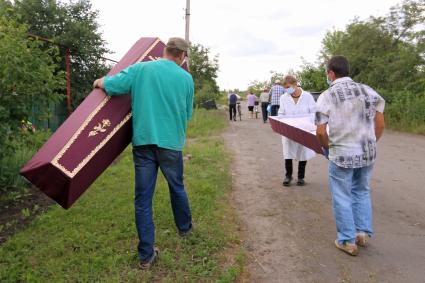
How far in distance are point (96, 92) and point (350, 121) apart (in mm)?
2541

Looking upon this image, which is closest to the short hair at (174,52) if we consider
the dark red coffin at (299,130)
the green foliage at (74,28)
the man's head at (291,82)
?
the dark red coffin at (299,130)

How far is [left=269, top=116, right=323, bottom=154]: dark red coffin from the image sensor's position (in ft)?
18.9

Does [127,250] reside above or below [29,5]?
below

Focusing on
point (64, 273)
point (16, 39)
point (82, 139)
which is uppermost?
point (16, 39)

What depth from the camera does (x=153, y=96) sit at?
3869 millimetres

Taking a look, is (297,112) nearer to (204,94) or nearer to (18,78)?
(18,78)

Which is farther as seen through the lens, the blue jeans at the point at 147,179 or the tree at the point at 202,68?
the tree at the point at 202,68

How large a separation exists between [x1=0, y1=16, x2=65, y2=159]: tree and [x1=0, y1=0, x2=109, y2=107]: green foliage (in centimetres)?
608

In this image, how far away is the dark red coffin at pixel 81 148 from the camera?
3.57 meters

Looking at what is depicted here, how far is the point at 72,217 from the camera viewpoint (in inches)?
200

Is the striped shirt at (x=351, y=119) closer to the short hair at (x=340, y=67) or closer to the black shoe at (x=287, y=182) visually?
the short hair at (x=340, y=67)

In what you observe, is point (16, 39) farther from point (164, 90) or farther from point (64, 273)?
point (64, 273)

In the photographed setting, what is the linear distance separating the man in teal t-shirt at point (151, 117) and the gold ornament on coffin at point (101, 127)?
28 cm

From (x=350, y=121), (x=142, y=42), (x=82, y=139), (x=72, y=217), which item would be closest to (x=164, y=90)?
(x=82, y=139)
